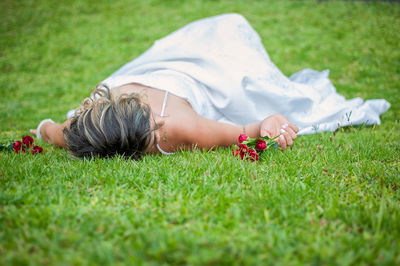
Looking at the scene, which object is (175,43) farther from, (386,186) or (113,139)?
(386,186)

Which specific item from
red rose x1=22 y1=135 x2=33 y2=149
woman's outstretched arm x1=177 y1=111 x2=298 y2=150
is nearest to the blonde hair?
woman's outstretched arm x1=177 y1=111 x2=298 y2=150

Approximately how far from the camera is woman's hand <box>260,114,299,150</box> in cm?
238

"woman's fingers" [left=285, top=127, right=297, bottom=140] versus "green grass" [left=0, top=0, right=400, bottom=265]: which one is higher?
"woman's fingers" [left=285, top=127, right=297, bottom=140]

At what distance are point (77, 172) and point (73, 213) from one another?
501 millimetres

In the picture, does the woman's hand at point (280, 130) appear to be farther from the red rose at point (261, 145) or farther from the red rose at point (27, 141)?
the red rose at point (27, 141)

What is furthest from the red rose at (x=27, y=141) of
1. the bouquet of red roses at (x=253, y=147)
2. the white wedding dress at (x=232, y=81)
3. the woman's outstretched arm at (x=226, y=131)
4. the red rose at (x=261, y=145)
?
the red rose at (x=261, y=145)

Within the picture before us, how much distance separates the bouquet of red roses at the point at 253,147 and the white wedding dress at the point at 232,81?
2.81 feet

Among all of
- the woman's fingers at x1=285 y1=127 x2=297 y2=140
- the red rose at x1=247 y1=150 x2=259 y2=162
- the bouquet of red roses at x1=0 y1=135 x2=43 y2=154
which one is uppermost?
the woman's fingers at x1=285 y1=127 x2=297 y2=140

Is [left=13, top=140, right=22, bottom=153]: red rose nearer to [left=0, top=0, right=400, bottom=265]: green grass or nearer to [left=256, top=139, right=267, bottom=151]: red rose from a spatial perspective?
[left=0, top=0, right=400, bottom=265]: green grass

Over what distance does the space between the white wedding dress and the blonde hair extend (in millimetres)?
640

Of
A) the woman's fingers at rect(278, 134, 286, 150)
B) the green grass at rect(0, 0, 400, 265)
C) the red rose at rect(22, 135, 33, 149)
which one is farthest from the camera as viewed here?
the red rose at rect(22, 135, 33, 149)

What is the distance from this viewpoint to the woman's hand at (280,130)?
2.38m

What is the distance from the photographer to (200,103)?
309 centimetres

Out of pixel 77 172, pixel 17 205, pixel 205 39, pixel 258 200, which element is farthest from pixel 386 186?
pixel 205 39
